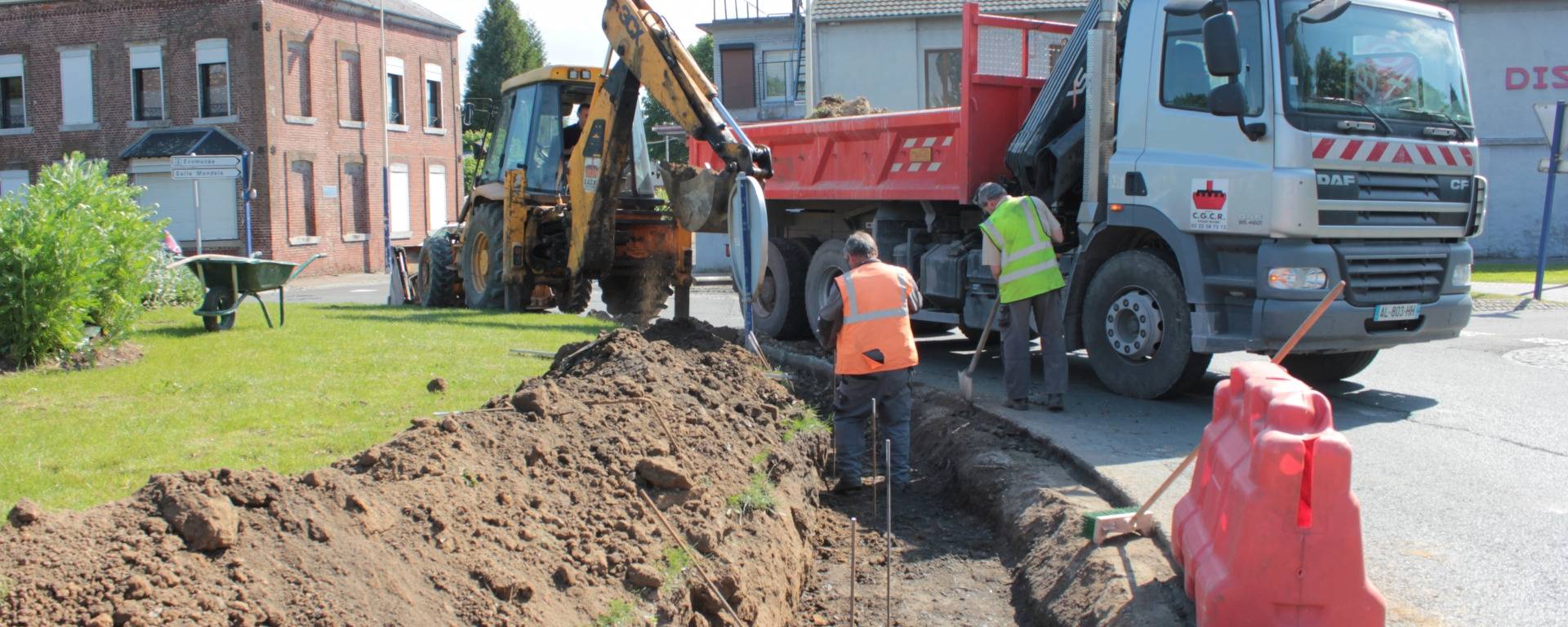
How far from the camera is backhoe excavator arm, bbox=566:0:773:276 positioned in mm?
10156

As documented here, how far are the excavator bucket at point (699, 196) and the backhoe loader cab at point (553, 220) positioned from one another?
2.02 m

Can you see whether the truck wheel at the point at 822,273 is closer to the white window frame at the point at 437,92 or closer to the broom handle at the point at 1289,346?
the broom handle at the point at 1289,346

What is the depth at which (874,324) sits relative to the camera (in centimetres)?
707

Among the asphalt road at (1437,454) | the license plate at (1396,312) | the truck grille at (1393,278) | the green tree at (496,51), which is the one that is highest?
the green tree at (496,51)

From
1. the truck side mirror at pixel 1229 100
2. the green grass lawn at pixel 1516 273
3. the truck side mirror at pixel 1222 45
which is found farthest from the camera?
the green grass lawn at pixel 1516 273

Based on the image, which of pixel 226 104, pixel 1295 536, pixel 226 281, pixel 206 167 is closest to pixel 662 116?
pixel 226 104

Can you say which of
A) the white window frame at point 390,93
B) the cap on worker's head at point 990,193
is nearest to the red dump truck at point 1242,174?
the cap on worker's head at point 990,193

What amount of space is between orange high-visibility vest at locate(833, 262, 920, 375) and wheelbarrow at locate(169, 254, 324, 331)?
578 centimetres

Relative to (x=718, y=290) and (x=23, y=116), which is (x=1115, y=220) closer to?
(x=718, y=290)

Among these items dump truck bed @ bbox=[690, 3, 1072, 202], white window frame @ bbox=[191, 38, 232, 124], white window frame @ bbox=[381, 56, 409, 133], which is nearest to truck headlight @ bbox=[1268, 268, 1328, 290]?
dump truck bed @ bbox=[690, 3, 1072, 202]

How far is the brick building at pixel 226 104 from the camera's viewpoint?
31719 millimetres

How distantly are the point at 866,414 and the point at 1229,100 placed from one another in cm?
294

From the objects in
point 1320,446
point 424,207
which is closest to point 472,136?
point 424,207

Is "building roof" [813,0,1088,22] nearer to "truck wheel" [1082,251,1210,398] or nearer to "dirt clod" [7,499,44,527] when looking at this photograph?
"truck wheel" [1082,251,1210,398]
